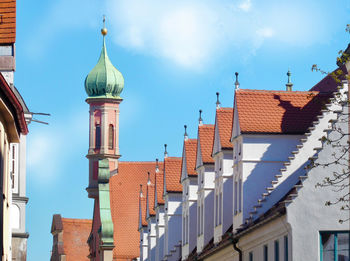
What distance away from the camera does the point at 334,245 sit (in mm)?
29531

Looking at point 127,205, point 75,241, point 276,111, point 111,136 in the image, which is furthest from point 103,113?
point 276,111

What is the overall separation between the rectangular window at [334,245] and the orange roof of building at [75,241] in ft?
285

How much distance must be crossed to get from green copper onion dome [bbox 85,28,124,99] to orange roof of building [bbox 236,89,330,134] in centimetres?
7611

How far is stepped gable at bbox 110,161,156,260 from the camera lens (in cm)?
8794

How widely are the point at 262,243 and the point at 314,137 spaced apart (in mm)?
3885

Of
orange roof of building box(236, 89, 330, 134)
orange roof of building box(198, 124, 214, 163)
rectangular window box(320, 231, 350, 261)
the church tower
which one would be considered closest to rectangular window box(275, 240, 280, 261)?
rectangular window box(320, 231, 350, 261)

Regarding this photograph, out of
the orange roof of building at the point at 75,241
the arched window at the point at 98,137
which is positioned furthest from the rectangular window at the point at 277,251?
the arched window at the point at 98,137

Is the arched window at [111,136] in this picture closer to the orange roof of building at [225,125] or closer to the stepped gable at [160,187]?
the stepped gable at [160,187]

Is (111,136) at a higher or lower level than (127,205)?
higher

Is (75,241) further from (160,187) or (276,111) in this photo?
(276,111)

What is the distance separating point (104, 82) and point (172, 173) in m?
57.9

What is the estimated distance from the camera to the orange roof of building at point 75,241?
116m

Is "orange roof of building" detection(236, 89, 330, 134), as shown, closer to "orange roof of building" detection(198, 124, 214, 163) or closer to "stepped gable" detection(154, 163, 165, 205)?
"orange roof of building" detection(198, 124, 214, 163)

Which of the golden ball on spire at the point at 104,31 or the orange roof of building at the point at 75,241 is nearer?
the orange roof of building at the point at 75,241
